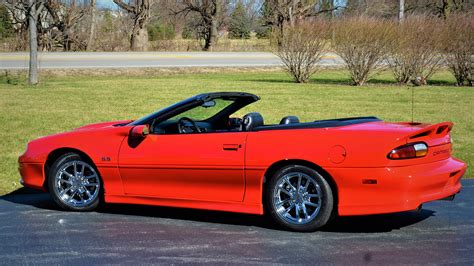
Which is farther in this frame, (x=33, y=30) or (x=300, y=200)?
(x=33, y=30)

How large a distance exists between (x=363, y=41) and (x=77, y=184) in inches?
548

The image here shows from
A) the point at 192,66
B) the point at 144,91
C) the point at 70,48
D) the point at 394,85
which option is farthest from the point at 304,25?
the point at 70,48

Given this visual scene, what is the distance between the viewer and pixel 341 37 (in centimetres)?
1947

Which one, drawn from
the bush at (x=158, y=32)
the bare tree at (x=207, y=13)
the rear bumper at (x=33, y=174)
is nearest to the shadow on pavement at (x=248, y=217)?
the rear bumper at (x=33, y=174)

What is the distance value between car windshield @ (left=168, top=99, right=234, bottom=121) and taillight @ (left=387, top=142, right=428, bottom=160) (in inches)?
80.3

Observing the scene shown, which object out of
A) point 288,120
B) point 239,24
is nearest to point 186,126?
point 288,120

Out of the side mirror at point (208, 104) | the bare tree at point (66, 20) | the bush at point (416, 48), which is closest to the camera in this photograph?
the side mirror at point (208, 104)

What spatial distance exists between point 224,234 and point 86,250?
3.90 feet

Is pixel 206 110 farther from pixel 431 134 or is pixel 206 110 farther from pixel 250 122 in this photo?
pixel 431 134

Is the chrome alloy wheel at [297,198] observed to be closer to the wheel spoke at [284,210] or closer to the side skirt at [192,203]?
the wheel spoke at [284,210]

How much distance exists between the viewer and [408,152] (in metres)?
5.52

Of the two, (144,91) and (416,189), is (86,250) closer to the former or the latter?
(416,189)

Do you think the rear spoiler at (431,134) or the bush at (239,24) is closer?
the rear spoiler at (431,134)

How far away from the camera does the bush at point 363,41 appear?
19141 mm
